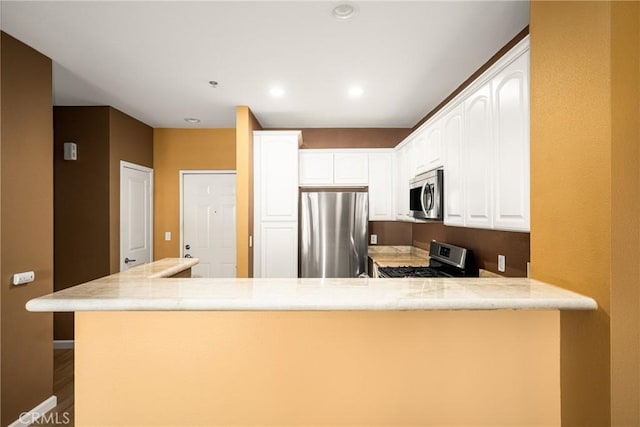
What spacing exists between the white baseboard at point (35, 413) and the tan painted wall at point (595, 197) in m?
3.20

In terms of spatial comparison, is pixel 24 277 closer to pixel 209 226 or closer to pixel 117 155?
pixel 117 155

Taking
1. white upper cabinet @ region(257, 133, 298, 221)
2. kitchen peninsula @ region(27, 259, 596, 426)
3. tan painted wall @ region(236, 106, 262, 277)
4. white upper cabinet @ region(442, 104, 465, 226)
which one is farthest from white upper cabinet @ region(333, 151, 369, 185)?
kitchen peninsula @ region(27, 259, 596, 426)

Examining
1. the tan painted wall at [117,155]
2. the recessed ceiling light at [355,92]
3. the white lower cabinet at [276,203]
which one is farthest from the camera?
the white lower cabinet at [276,203]

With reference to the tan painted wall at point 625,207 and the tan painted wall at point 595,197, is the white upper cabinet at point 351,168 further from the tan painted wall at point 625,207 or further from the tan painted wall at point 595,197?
the tan painted wall at point 625,207

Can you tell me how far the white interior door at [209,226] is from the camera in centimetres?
468

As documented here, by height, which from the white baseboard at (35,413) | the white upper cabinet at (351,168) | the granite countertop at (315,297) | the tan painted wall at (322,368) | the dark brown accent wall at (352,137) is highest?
the dark brown accent wall at (352,137)

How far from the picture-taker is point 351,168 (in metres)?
4.32

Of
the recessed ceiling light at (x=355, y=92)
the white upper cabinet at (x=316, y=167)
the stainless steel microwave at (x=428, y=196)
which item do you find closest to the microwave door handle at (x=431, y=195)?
the stainless steel microwave at (x=428, y=196)

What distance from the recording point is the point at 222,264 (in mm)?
4695

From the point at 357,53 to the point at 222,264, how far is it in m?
3.30

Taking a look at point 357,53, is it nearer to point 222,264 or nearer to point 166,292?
point 166,292

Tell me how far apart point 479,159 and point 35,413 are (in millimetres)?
3503

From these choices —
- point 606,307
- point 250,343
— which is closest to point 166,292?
point 250,343

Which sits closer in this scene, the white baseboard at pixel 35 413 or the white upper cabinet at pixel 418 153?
the white baseboard at pixel 35 413
